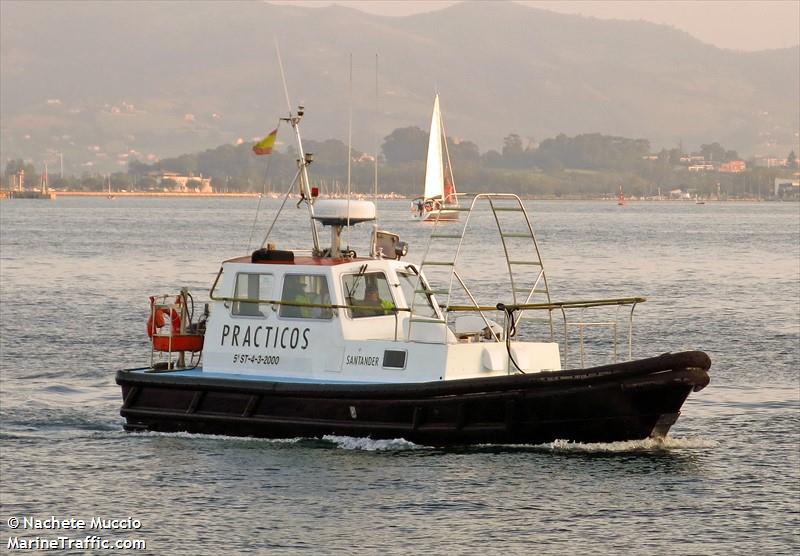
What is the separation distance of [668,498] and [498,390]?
2.97 m

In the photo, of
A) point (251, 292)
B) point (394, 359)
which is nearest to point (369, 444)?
point (394, 359)

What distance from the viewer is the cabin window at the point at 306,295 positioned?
23094mm

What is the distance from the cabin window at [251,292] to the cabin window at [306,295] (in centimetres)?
35

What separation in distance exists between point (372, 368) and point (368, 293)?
151cm

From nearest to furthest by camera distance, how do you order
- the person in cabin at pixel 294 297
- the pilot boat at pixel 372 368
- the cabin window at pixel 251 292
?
the pilot boat at pixel 372 368, the person in cabin at pixel 294 297, the cabin window at pixel 251 292

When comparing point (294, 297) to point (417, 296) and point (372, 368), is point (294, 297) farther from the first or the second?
point (417, 296)

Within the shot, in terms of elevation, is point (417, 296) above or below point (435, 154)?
below

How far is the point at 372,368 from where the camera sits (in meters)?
22.5

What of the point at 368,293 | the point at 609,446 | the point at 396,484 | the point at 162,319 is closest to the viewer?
the point at 396,484

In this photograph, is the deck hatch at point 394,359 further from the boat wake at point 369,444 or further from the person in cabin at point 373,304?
the boat wake at point 369,444

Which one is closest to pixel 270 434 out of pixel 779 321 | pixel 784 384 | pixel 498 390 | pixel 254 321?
pixel 254 321

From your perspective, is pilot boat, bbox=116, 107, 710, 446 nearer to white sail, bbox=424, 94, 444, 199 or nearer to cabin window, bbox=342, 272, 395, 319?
cabin window, bbox=342, 272, 395, 319

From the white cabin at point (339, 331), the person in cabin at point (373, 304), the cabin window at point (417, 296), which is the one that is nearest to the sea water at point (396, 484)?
the white cabin at point (339, 331)

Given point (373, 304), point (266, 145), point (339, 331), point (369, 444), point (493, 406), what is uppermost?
point (266, 145)
